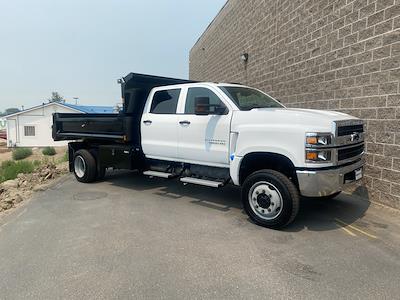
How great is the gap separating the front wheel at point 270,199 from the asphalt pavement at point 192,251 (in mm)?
191

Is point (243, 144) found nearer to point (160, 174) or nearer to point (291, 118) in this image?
point (291, 118)

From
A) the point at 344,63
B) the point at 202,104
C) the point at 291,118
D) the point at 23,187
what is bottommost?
the point at 23,187

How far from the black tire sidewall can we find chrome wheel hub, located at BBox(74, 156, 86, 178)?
5020 mm

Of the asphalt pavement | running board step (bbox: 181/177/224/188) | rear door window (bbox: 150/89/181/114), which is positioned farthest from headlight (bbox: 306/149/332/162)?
rear door window (bbox: 150/89/181/114)

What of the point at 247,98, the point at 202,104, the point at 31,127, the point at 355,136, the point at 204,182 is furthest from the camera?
the point at 31,127

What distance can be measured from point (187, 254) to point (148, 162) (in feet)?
12.1

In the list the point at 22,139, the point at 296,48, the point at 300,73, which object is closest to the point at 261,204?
the point at 300,73

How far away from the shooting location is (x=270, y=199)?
4.99 m

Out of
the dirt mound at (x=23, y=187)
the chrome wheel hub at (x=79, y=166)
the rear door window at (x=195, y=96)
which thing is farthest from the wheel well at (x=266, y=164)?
the dirt mound at (x=23, y=187)

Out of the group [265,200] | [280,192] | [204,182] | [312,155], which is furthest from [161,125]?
[312,155]

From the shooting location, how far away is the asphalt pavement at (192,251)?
11.0 feet

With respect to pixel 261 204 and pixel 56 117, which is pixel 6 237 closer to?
pixel 261 204

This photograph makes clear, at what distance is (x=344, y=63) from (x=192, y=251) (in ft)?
17.2

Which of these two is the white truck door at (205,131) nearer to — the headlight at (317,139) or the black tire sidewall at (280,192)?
the black tire sidewall at (280,192)
